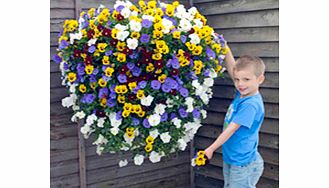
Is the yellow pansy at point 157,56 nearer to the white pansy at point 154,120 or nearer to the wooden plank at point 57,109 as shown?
the white pansy at point 154,120

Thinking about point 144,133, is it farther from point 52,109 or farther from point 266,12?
point 266,12

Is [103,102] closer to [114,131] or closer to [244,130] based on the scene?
[114,131]

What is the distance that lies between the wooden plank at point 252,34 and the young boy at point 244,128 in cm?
42

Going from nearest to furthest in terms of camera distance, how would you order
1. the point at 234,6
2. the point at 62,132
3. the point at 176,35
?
the point at 176,35, the point at 62,132, the point at 234,6

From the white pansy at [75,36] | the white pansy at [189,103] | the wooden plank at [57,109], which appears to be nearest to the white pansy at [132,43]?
the white pansy at [75,36]

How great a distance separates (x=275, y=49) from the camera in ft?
10.8

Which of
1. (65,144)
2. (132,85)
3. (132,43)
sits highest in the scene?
(132,43)

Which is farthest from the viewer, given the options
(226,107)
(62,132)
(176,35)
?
(226,107)

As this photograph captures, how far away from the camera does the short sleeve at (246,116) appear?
283 cm

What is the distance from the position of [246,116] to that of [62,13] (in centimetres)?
144

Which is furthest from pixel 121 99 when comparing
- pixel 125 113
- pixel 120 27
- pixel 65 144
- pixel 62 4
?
pixel 62 4

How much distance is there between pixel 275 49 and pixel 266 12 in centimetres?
27

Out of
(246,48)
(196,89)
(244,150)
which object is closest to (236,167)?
(244,150)

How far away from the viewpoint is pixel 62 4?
3.26 metres
